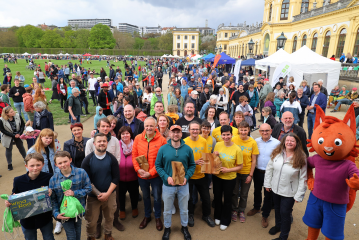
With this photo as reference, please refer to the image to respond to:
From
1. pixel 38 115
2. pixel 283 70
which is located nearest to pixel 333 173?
pixel 38 115

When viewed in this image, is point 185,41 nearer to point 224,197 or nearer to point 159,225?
point 224,197

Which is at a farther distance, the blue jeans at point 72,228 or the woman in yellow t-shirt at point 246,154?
the woman in yellow t-shirt at point 246,154

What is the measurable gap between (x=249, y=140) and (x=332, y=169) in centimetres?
125

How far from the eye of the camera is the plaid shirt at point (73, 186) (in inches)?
105

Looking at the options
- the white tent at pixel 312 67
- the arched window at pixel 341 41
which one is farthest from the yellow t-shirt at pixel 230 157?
the arched window at pixel 341 41

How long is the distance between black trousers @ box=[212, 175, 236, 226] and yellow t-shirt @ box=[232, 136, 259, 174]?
0.31 m

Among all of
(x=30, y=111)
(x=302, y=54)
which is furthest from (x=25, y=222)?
(x=302, y=54)

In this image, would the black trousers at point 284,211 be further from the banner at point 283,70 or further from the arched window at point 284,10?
the arched window at point 284,10

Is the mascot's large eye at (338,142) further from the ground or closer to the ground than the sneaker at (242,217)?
further from the ground

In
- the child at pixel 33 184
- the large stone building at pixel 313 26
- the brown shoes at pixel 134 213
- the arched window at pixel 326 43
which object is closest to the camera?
the child at pixel 33 184

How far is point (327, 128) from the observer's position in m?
2.76

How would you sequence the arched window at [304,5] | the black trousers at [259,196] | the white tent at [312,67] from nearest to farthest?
the black trousers at [259,196], the white tent at [312,67], the arched window at [304,5]

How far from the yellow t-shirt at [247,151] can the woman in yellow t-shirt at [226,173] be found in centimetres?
21

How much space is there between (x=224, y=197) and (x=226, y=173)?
1.54 feet
